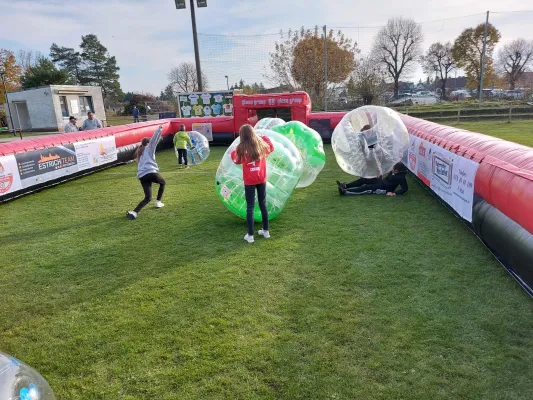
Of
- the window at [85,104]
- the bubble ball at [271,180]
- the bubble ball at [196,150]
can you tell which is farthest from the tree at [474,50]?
the bubble ball at [271,180]

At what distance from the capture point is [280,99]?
1605 cm

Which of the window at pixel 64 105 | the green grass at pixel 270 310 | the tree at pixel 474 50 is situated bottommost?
the green grass at pixel 270 310

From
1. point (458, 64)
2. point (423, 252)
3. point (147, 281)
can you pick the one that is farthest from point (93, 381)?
point (458, 64)

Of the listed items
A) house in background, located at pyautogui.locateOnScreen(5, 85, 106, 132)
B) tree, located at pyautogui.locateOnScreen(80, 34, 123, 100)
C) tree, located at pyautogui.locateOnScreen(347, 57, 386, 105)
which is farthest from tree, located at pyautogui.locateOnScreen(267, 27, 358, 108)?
tree, located at pyautogui.locateOnScreen(80, 34, 123, 100)

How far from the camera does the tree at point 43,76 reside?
39.9 m

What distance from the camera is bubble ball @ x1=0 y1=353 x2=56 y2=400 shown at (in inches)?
66.6

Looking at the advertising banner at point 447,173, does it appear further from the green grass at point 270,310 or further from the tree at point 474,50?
the tree at point 474,50

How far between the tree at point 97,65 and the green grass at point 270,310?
184 feet

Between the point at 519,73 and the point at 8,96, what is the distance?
176 ft

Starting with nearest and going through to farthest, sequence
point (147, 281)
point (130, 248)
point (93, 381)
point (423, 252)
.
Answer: point (93, 381) < point (147, 281) < point (423, 252) < point (130, 248)

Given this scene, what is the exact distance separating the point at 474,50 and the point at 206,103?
34008mm

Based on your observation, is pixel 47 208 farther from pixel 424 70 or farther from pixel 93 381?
pixel 424 70

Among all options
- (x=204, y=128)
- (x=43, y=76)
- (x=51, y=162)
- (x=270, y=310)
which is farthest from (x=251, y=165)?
(x=43, y=76)

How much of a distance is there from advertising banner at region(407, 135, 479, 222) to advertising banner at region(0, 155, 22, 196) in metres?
9.07
